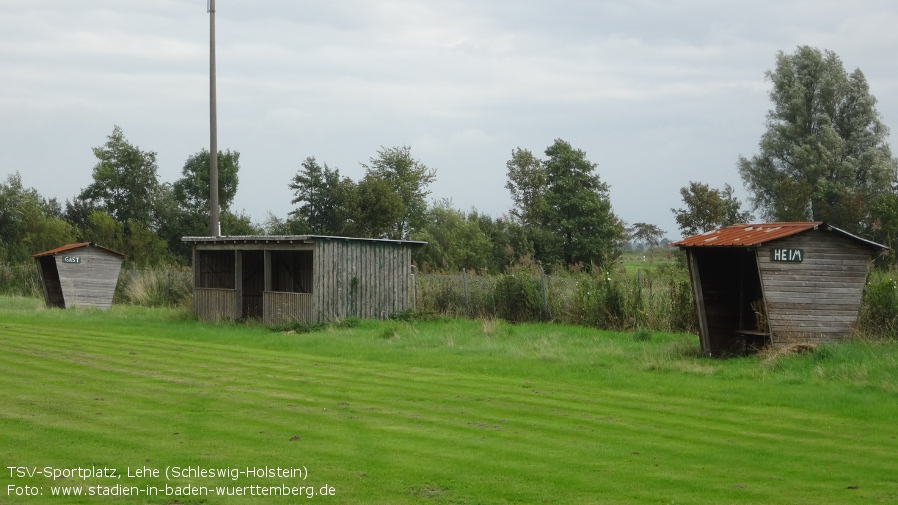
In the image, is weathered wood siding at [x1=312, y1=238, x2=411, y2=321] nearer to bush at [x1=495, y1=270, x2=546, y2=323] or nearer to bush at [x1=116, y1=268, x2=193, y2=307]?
bush at [x1=495, y1=270, x2=546, y2=323]

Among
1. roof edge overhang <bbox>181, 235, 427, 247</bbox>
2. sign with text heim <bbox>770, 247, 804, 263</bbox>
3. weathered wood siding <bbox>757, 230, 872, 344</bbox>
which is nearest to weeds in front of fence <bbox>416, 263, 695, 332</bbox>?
roof edge overhang <bbox>181, 235, 427, 247</bbox>

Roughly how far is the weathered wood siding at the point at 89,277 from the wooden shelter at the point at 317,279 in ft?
13.8

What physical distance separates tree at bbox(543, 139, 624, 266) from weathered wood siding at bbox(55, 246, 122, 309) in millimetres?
23807

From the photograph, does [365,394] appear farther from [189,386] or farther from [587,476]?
[587,476]

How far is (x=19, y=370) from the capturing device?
15.8 metres

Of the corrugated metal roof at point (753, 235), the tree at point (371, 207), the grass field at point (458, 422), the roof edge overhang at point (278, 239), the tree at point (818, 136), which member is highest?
the tree at point (818, 136)

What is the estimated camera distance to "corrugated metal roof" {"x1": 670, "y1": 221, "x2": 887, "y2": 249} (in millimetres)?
16844

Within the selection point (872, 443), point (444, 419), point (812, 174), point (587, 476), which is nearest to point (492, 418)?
point (444, 419)

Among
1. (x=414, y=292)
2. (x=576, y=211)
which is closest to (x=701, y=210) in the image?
(x=576, y=211)

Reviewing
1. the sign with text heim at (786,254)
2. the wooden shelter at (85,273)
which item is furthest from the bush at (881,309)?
the wooden shelter at (85,273)

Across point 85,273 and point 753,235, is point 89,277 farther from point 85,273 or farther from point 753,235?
point 753,235

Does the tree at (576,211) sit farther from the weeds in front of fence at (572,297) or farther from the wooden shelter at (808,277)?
the wooden shelter at (808,277)

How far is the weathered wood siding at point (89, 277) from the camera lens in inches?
1268

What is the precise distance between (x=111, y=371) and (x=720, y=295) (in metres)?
11.0
